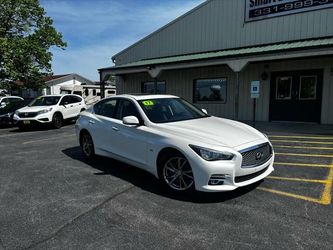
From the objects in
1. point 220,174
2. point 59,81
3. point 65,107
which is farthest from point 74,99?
point 59,81

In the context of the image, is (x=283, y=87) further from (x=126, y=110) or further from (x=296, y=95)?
(x=126, y=110)

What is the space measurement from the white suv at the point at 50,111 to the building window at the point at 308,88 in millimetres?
10620

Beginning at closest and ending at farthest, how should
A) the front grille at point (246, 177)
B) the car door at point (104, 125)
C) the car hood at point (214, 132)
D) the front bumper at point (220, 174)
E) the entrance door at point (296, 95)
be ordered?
the front bumper at point (220, 174) < the front grille at point (246, 177) < the car hood at point (214, 132) < the car door at point (104, 125) < the entrance door at point (296, 95)

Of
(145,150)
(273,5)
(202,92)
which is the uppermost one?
(273,5)

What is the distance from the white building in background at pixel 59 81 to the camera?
38031mm

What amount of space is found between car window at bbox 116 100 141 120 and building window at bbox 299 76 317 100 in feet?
31.5

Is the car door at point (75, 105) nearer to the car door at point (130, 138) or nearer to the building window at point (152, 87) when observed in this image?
the building window at point (152, 87)

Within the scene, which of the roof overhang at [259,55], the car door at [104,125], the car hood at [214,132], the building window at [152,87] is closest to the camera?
the car hood at [214,132]

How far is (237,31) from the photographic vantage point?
14.8 metres

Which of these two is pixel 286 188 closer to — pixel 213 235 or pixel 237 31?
pixel 213 235

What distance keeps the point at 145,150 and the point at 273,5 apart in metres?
11.7

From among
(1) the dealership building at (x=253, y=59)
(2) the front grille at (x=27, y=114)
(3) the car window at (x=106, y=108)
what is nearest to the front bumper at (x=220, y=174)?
(3) the car window at (x=106, y=108)

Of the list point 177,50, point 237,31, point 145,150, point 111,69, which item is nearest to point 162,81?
point 177,50

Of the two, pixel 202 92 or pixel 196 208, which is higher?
pixel 202 92
